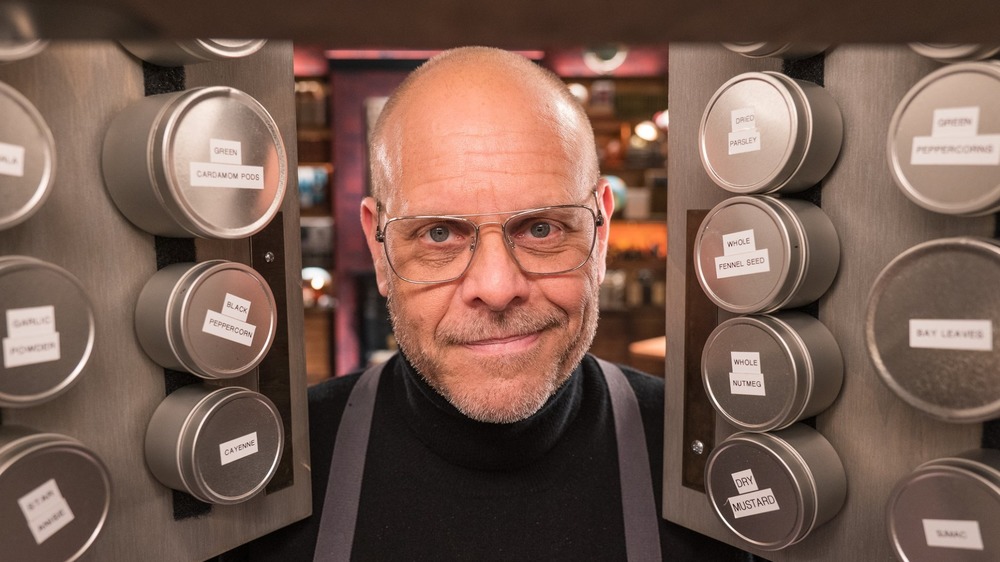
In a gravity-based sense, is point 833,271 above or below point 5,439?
above

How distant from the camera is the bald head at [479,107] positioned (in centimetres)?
122

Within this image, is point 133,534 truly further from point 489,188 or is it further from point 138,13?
point 138,13

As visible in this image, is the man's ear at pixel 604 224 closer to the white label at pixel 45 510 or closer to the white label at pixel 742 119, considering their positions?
the white label at pixel 742 119

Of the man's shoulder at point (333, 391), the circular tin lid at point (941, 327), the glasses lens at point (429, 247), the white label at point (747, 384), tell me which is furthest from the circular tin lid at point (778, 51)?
the man's shoulder at point (333, 391)

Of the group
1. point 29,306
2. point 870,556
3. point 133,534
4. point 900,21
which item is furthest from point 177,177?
point 870,556

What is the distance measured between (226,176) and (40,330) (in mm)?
270

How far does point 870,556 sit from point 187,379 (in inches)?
35.1

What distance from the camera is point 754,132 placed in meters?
0.88

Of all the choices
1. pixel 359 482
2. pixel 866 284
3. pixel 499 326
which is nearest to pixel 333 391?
pixel 359 482

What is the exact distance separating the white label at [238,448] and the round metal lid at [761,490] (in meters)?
0.63

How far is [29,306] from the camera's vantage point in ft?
2.29

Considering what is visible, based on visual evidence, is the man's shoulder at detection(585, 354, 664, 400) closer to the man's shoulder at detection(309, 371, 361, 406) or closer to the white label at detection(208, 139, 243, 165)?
the man's shoulder at detection(309, 371, 361, 406)

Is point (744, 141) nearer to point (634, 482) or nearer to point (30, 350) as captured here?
point (634, 482)

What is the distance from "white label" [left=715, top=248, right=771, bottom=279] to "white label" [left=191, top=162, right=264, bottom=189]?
1.99 feet
